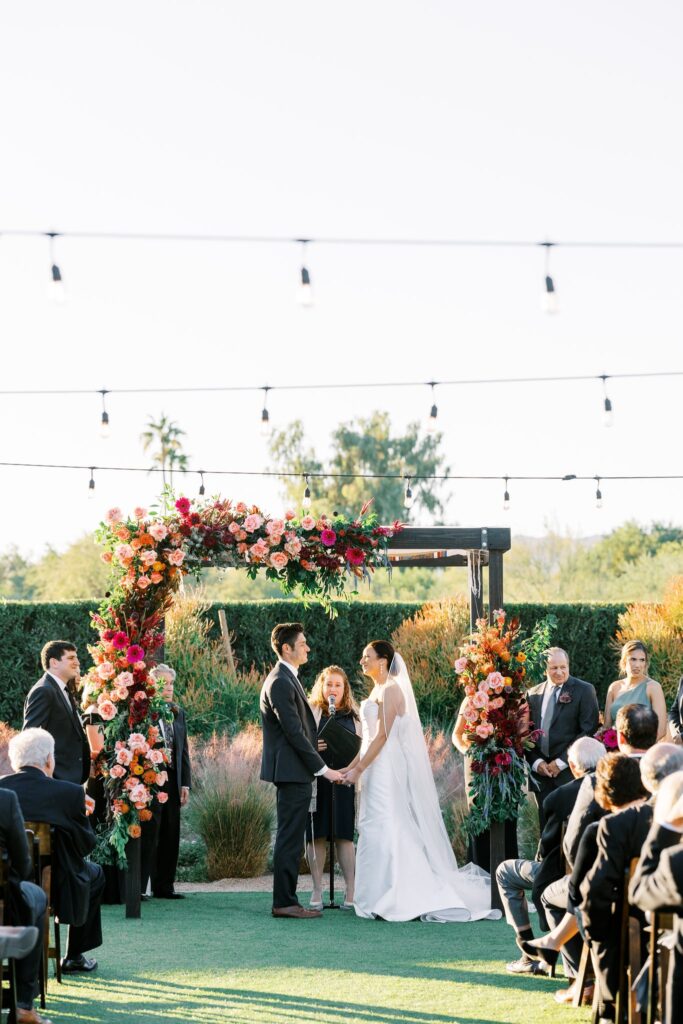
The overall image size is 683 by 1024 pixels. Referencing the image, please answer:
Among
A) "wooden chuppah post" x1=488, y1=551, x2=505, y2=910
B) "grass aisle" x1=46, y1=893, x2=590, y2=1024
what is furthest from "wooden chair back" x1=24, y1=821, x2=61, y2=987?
"wooden chuppah post" x1=488, y1=551, x2=505, y2=910

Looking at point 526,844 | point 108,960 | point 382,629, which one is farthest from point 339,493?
point 108,960

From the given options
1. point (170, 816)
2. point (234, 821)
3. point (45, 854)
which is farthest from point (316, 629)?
point (45, 854)

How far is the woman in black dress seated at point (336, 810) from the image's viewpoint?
9383 millimetres

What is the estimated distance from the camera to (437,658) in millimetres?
17172

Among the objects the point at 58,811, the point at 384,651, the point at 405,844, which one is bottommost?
the point at 405,844

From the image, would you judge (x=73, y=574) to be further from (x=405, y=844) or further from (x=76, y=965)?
(x=76, y=965)

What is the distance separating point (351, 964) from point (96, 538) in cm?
355

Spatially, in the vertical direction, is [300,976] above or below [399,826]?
below

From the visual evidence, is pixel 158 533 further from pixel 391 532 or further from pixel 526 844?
pixel 526 844

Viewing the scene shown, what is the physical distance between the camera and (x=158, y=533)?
903cm

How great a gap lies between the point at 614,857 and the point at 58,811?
110 inches

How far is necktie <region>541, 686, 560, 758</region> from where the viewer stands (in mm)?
9820

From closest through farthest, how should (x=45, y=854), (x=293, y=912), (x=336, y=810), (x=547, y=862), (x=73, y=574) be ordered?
(x=547, y=862), (x=45, y=854), (x=293, y=912), (x=336, y=810), (x=73, y=574)

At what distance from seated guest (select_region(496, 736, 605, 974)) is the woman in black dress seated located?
261 centimetres
